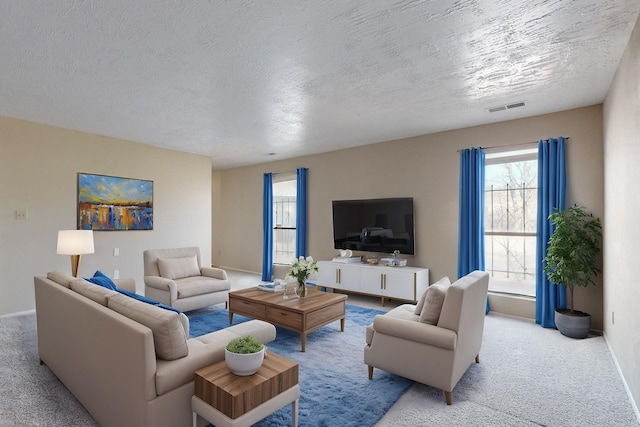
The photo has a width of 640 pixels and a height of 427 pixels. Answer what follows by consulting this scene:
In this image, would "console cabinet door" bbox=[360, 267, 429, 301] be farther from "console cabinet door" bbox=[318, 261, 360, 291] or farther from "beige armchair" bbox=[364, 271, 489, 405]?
"beige armchair" bbox=[364, 271, 489, 405]

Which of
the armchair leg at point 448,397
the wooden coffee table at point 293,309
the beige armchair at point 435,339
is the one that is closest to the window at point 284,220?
the wooden coffee table at point 293,309

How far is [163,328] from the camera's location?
6.28ft

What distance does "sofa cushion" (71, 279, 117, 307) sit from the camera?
2.30 meters

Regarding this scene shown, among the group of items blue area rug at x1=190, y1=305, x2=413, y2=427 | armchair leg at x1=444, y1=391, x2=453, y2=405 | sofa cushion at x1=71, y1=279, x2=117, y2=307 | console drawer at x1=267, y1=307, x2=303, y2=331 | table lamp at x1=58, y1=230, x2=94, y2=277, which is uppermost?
table lamp at x1=58, y1=230, x2=94, y2=277

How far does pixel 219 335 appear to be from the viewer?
241cm

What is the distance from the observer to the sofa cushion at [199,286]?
4423mm

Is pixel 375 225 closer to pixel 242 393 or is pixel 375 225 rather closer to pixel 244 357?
pixel 244 357

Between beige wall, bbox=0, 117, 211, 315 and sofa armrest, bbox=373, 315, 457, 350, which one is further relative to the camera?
beige wall, bbox=0, 117, 211, 315

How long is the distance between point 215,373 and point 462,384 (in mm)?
2015

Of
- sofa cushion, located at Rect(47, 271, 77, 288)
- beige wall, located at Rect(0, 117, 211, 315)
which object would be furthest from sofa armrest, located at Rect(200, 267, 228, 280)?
sofa cushion, located at Rect(47, 271, 77, 288)

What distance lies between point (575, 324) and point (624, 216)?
1.56m

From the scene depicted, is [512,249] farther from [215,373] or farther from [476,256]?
[215,373]

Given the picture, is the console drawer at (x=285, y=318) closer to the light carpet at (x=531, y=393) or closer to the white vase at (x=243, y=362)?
the light carpet at (x=531, y=393)

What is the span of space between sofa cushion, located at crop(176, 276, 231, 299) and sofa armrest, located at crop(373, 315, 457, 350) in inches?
108
